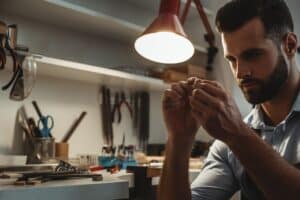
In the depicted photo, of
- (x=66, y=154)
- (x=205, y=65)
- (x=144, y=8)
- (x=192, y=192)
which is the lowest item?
(x=192, y=192)

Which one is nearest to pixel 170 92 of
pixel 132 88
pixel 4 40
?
pixel 4 40

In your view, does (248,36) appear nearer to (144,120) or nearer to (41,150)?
(41,150)

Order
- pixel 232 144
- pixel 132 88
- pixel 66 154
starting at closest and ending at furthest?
pixel 232 144
pixel 66 154
pixel 132 88

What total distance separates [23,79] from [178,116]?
2.40 ft

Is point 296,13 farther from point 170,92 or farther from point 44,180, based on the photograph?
point 44,180

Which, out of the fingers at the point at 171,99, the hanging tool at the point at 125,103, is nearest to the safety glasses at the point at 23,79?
the hanging tool at the point at 125,103

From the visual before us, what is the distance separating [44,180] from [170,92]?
0.39 meters

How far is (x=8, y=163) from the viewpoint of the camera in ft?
4.88

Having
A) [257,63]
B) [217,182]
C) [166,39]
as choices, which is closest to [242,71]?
[257,63]

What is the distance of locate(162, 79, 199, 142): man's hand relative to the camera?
40.8 inches

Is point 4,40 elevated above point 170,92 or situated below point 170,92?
above

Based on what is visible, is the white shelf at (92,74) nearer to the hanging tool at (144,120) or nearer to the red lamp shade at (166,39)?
the hanging tool at (144,120)

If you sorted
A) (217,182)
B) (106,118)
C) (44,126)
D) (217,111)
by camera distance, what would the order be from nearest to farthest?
(217,111) < (217,182) < (44,126) < (106,118)

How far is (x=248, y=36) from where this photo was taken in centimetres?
101
